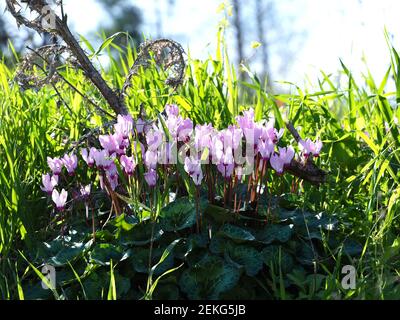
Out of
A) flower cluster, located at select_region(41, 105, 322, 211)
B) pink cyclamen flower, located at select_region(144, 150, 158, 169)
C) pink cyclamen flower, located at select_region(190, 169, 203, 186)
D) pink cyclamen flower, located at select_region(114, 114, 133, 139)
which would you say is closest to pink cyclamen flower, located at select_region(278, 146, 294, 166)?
flower cluster, located at select_region(41, 105, 322, 211)

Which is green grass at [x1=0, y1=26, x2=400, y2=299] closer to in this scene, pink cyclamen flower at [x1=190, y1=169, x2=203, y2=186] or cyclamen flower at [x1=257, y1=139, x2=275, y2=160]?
cyclamen flower at [x1=257, y1=139, x2=275, y2=160]

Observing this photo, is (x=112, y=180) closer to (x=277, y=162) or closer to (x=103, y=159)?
(x=103, y=159)

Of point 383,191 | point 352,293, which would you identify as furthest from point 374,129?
point 352,293

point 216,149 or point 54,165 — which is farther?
point 54,165

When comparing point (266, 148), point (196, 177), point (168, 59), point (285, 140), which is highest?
point (168, 59)

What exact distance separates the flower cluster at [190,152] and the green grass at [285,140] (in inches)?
10.1

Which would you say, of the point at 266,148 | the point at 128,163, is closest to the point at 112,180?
the point at 128,163

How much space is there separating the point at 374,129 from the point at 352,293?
154 centimetres

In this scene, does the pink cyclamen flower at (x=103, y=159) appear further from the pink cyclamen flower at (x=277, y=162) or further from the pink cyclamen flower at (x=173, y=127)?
the pink cyclamen flower at (x=277, y=162)

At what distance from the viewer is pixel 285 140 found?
318 cm

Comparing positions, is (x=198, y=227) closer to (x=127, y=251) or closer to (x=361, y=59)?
(x=127, y=251)

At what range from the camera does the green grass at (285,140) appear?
2.32 meters

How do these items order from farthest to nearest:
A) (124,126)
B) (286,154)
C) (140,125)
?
(140,125) < (124,126) < (286,154)

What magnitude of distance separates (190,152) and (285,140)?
87cm
